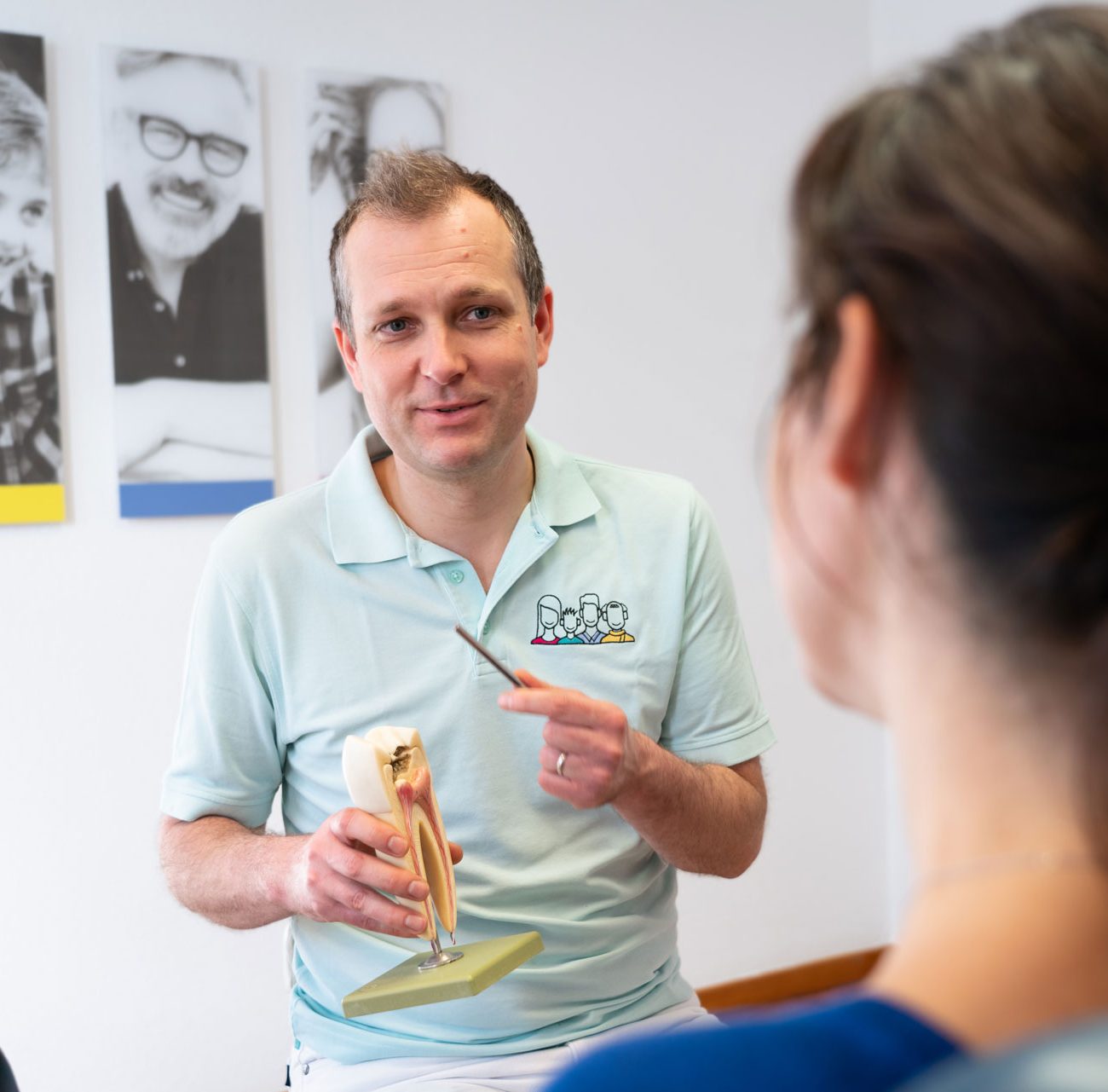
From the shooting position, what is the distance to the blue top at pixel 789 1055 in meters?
0.53

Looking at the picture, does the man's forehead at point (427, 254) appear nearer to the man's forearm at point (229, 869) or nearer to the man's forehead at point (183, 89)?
the man's forearm at point (229, 869)

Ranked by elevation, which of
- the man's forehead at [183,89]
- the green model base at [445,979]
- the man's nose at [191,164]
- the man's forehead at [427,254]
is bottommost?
the green model base at [445,979]

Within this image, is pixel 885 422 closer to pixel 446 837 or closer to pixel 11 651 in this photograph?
pixel 446 837


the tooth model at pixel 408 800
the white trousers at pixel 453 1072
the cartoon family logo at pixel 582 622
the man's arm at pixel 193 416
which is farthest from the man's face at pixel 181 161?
the white trousers at pixel 453 1072

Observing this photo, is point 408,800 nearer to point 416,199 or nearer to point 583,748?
point 583,748

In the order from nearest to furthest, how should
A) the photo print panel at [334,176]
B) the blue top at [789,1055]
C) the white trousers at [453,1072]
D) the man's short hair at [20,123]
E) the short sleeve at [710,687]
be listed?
the blue top at [789,1055] → the white trousers at [453,1072] → the short sleeve at [710,687] → the man's short hair at [20,123] → the photo print panel at [334,176]

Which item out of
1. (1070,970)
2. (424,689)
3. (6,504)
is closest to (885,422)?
(1070,970)

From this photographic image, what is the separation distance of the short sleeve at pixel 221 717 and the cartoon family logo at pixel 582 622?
39 cm

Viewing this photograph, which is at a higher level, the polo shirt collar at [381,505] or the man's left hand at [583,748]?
the polo shirt collar at [381,505]

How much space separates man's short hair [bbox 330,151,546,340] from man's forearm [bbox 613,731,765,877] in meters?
0.72

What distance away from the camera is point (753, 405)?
354cm

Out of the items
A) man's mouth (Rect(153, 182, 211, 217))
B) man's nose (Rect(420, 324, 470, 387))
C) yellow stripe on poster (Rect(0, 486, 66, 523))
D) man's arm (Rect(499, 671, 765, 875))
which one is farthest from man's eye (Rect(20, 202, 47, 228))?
man's arm (Rect(499, 671, 765, 875))

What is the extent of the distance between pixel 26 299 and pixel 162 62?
0.61 metres

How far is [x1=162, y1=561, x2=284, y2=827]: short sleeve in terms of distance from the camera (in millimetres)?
1638
